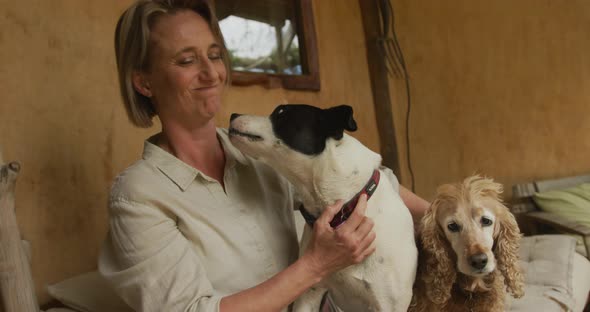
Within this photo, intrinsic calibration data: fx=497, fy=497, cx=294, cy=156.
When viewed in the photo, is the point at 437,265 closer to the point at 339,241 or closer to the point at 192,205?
the point at 339,241

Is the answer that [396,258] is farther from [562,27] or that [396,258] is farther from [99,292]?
Result: [562,27]

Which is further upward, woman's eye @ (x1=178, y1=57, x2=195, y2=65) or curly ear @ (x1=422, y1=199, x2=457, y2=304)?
woman's eye @ (x1=178, y1=57, x2=195, y2=65)

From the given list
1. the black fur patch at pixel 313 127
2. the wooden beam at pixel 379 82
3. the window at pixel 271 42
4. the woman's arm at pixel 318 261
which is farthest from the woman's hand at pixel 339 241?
the wooden beam at pixel 379 82

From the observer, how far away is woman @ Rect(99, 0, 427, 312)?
98 centimetres

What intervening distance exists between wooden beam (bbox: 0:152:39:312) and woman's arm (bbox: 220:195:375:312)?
56 centimetres

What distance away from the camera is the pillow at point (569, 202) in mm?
2807

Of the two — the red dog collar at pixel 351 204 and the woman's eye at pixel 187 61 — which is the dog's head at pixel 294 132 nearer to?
the red dog collar at pixel 351 204

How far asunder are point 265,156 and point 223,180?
0.66 feet

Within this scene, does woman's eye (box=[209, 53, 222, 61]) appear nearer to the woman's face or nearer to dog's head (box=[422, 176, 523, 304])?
the woman's face

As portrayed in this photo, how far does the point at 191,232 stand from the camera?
1.07m

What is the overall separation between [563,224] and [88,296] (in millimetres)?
2404

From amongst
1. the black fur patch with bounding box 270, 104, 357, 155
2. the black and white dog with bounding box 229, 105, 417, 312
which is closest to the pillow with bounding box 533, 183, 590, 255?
the black and white dog with bounding box 229, 105, 417, 312

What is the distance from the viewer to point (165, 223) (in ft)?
3.39

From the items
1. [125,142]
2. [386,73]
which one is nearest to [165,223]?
Result: [125,142]
